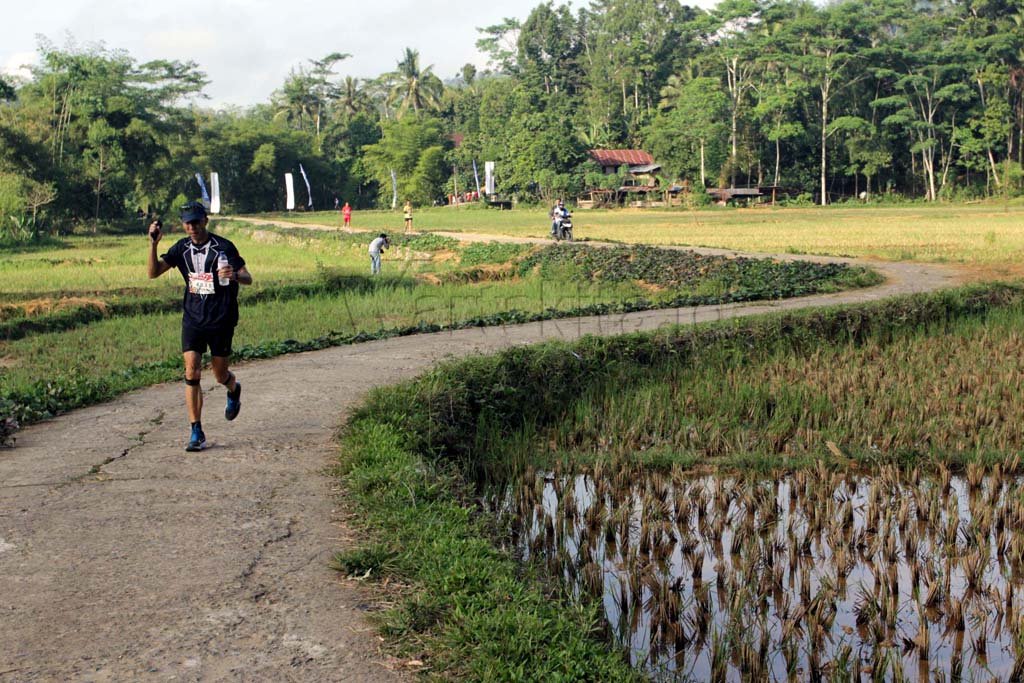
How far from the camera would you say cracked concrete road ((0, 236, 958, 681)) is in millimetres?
4133

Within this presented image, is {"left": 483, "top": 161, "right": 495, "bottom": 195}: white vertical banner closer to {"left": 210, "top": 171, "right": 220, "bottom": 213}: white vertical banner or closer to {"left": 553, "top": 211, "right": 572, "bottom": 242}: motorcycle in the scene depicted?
{"left": 210, "top": 171, "right": 220, "bottom": 213}: white vertical banner

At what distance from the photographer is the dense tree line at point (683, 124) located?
176 ft

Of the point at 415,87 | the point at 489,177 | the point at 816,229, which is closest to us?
the point at 816,229

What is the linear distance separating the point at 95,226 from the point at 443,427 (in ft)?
147

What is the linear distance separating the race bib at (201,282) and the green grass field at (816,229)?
60.7 ft

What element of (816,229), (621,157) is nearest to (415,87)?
(621,157)

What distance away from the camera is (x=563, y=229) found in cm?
3041

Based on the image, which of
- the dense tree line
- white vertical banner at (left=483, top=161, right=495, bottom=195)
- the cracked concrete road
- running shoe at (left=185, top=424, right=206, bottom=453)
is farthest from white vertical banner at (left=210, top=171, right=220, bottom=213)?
running shoe at (left=185, top=424, right=206, bottom=453)

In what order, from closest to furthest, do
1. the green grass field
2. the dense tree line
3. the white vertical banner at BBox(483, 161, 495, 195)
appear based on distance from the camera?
the green grass field, the dense tree line, the white vertical banner at BBox(483, 161, 495, 195)

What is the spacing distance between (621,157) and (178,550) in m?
68.0

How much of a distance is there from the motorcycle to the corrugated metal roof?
131ft

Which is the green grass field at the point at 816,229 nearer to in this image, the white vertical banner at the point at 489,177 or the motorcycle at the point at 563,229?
the motorcycle at the point at 563,229

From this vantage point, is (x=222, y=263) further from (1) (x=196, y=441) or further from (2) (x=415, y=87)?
(2) (x=415, y=87)

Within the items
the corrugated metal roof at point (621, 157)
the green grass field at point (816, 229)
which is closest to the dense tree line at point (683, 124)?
the corrugated metal roof at point (621, 157)
